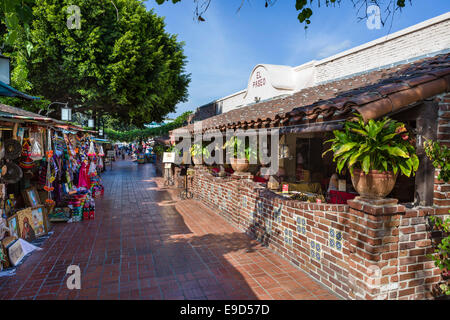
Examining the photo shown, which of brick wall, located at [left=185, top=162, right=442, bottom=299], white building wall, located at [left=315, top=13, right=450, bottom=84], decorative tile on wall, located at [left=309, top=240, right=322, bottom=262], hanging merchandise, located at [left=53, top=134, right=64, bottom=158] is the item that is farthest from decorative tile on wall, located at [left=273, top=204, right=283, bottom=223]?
hanging merchandise, located at [left=53, top=134, right=64, bottom=158]

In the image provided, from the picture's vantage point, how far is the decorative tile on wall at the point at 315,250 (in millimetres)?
3932

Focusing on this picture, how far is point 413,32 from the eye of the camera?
21.2 feet

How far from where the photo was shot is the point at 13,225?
16.6 ft

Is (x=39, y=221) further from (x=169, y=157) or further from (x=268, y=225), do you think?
(x=169, y=157)

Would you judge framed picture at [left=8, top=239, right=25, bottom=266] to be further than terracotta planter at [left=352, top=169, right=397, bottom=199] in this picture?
Yes

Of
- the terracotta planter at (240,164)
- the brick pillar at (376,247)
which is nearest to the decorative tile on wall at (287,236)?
the brick pillar at (376,247)

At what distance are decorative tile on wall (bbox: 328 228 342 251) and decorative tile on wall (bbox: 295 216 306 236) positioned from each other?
529 mm

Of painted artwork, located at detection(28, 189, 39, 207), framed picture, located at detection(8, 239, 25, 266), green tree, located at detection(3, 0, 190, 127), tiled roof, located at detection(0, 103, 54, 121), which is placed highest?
green tree, located at detection(3, 0, 190, 127)

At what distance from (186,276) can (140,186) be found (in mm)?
9764

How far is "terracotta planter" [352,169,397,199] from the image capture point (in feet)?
10.2

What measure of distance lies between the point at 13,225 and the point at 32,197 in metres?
1.33

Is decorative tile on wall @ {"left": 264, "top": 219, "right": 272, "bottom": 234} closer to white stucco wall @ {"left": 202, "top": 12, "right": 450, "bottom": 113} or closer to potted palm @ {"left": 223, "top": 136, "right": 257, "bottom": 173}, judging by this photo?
potted palm @ {"left": 223, "top": 136, "right": 257, "bottom": 173}
